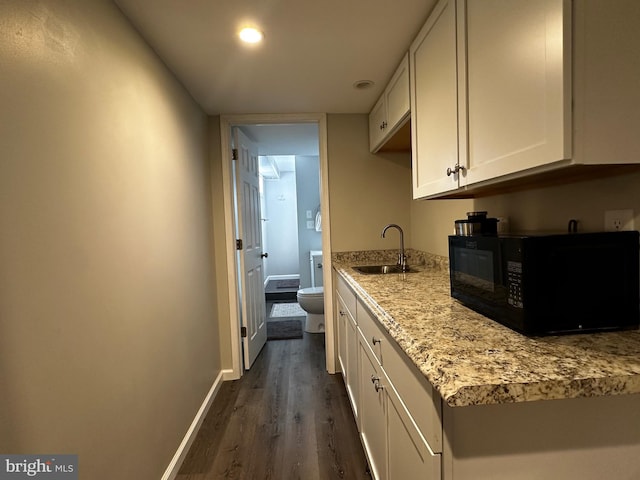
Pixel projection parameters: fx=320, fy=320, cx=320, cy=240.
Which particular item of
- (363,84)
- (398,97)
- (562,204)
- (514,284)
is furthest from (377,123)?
(514,284)

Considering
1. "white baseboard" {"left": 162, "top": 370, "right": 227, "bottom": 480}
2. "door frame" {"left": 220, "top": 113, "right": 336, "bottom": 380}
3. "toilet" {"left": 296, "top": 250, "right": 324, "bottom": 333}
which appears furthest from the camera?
"toilet" {"left": 296, "top": 250, "right": 324, "bottom": 333}

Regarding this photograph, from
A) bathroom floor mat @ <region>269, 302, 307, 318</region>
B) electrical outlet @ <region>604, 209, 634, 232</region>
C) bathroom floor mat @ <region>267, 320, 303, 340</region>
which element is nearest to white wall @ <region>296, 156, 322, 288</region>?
bathroom floor mat @ <region>269, 302, 307, 318</region>

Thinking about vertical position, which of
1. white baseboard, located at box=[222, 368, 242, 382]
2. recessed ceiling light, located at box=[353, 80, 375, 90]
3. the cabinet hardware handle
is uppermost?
recessed ceiling light, located at box=[353, 80, 375, 90]

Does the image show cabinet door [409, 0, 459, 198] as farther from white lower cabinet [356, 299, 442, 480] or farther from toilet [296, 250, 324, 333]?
toilet [296, 250, 324, 333]

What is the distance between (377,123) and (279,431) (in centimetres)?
214

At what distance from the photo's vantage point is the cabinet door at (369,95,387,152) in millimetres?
2134

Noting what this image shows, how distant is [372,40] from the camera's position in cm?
154

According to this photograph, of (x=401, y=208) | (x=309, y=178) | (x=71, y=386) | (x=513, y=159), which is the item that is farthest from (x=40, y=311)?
(x=309, y=178)

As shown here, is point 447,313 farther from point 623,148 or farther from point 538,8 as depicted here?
point 538,8

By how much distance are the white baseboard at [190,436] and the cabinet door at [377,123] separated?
7.04 feet

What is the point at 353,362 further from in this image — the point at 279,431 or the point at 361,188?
the point at 361,188

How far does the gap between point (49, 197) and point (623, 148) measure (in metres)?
1.44

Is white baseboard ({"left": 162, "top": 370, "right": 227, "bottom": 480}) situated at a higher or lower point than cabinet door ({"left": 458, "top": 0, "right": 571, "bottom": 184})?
lower

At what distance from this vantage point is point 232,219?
2570 millimetres
